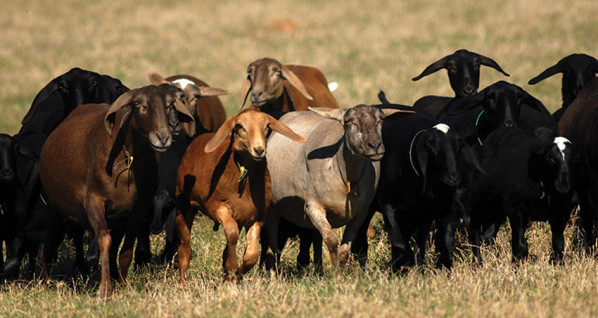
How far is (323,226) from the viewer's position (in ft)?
27.9

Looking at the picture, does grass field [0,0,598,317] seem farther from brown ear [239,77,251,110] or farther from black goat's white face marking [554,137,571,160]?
brown ear [239,77,251,110]

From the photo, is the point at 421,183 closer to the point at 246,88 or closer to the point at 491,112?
the point at 491,112

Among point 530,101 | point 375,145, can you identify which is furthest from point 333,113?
point 530,101

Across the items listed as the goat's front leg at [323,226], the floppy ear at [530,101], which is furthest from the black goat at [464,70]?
the goat's front leg at [323,226]

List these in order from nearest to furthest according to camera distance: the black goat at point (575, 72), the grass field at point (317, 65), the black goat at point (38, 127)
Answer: the grass field at point (317, 65), the black goat at point (38, 127), the black goat at point (575, 72)

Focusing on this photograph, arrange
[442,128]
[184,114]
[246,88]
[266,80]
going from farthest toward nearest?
[246,88]
[266,80]
[184,114]
[442,128]

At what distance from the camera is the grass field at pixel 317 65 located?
7141 millimetres

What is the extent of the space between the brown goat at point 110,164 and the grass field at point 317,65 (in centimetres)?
73

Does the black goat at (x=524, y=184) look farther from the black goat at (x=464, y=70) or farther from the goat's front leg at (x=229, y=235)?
the goat's front leg at (x=229, y=235)

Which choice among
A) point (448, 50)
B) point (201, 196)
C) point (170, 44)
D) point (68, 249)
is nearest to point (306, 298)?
point (201, 196)

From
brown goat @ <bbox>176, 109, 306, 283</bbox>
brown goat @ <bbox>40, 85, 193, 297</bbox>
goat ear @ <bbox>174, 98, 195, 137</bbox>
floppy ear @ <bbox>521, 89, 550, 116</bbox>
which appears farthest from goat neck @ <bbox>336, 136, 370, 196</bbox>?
floppy ear @ <bbox>521, 89, 550, 116</bbox>

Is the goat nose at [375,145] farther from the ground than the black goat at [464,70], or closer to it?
closer to it

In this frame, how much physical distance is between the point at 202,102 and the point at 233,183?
6090 millimetres

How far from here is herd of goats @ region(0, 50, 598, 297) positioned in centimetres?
841
